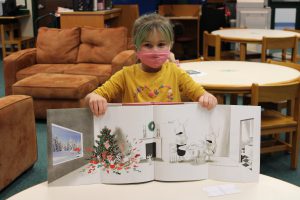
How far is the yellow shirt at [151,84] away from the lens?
5.85 ft

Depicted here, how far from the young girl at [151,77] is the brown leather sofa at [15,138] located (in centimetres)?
122

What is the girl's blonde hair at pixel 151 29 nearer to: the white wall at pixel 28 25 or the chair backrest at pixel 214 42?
the chair backrest at pixel 214 42

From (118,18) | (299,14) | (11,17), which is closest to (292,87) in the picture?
(118,18)

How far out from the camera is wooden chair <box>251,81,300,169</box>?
2.78 m

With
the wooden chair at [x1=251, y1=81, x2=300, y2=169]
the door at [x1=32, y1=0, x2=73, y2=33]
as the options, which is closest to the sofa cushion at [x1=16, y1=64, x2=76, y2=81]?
the wooden chair at [x1=251, y1=81, x2=300, y2=169]

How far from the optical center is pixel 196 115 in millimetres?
1274

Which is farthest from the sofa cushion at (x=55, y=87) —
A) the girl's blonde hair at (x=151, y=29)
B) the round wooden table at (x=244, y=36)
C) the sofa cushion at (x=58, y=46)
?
the girl's blonde hair at (x=151, y=29)

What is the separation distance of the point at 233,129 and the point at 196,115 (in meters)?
0.12

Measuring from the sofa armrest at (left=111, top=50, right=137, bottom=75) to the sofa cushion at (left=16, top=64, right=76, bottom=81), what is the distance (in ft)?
2.27

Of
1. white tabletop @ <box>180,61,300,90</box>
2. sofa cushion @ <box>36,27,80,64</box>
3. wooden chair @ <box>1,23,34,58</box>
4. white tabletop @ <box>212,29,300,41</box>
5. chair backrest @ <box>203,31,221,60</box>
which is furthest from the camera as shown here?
wooden chair @ <box>1,23,34,58</box>

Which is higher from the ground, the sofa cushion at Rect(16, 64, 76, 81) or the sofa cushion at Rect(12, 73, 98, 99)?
the sofa cushion at Rect(16, 64, 76, 81)

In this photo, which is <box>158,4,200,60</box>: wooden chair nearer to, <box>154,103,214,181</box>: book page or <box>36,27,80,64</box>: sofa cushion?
<box>36,27,80,64</box>: sofa cushion

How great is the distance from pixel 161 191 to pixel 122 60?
335 cm

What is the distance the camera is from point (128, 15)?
22.4 feet
